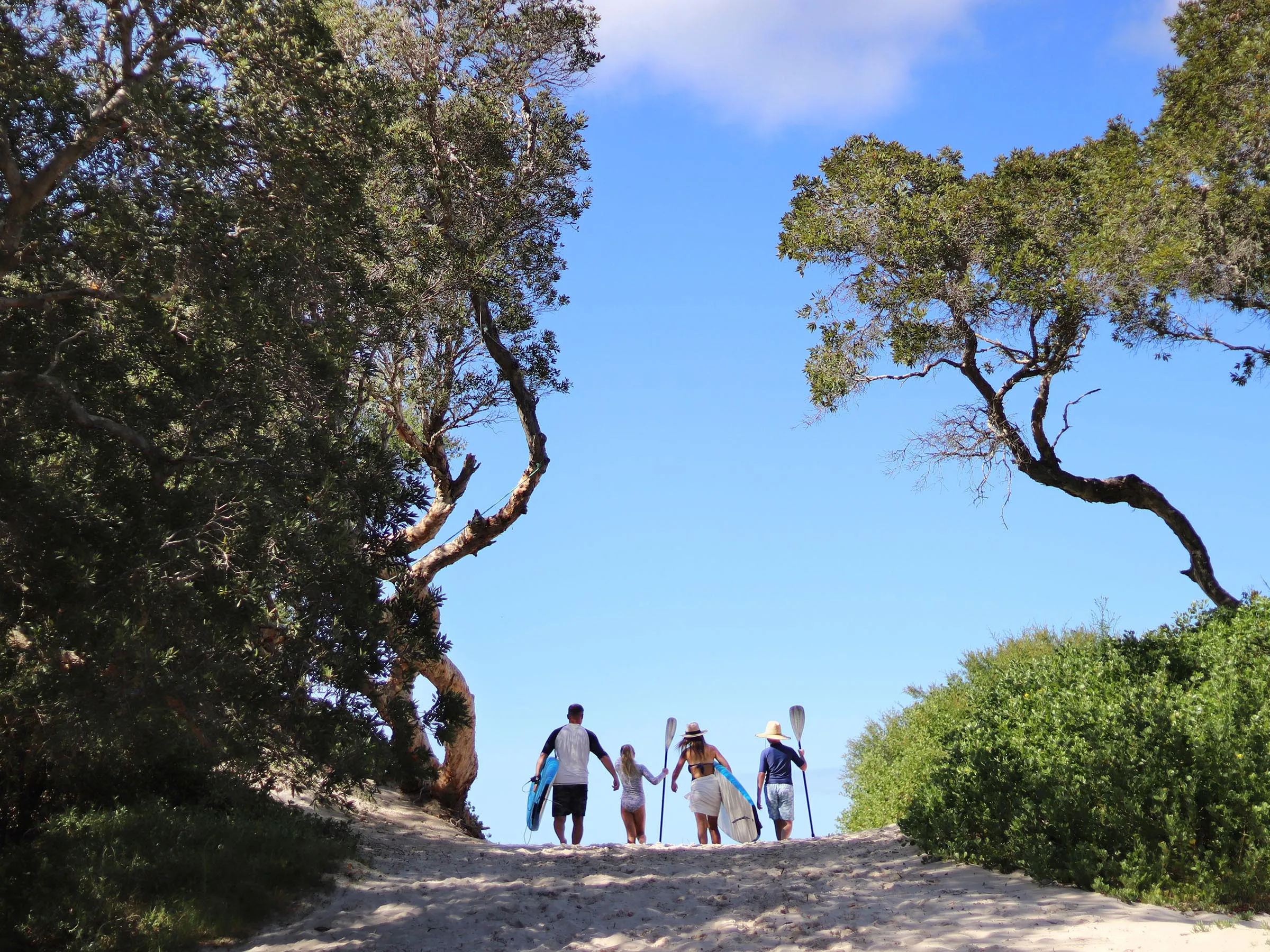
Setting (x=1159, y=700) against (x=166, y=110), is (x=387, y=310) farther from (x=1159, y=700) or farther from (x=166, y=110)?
(x=1159, y=700)

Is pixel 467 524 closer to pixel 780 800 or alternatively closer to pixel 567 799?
pixel 567 799

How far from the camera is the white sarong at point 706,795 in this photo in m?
15.0

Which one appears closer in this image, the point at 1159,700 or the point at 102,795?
the point at 1159,700

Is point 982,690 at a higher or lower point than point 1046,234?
lower

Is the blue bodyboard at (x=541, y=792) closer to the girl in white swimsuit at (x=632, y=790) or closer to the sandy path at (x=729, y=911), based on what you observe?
the girl in white swimsuit at (x=632, y=790)

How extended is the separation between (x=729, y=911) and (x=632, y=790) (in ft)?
20.1

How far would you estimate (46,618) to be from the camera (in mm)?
8680

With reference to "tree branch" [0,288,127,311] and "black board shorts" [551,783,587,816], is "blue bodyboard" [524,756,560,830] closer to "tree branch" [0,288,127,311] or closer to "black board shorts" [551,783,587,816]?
"black board shorts" [551,783,587,816]

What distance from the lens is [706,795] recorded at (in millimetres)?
14984

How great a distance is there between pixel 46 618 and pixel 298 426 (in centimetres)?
278

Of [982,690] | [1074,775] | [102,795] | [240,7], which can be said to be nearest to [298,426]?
[240,7]


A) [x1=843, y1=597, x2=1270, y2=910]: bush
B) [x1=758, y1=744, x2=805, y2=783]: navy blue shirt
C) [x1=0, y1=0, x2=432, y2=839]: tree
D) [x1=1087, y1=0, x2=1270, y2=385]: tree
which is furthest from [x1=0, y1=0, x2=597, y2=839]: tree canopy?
[x1=1087, y1=0, x2=1270, y2=385]: tree

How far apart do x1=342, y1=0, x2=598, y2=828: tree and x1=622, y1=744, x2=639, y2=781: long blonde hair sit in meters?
2.96

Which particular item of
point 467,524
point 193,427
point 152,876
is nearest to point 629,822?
point 467,524
